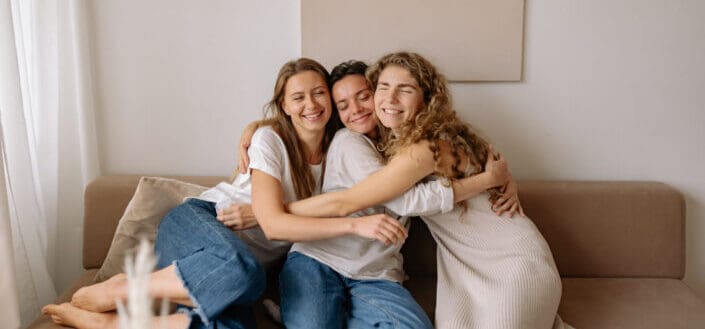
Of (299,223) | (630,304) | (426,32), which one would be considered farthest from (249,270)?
(630,304)

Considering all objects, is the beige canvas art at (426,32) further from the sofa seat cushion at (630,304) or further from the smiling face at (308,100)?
the sofa seat cushion at (630,304)

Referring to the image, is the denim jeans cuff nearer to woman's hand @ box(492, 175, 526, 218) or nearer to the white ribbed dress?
the white ribbed dress

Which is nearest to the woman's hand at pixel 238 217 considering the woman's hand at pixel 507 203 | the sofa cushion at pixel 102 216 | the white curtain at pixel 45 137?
the sofa cushion at pixel 102 216

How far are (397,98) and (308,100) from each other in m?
0.27

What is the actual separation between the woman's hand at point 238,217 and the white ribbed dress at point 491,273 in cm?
53

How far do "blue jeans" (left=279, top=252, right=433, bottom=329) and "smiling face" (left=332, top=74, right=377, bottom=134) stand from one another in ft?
1.42

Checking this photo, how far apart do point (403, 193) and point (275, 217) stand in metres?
0.36

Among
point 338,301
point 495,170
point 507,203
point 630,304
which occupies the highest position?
point 495,170

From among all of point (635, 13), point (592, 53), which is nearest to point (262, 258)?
point (592, 53)

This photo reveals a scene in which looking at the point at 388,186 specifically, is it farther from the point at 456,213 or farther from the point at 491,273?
the point at 491,273

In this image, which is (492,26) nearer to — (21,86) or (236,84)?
(236,84)

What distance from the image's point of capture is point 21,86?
1.94m

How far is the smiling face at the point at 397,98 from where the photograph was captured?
1.79m

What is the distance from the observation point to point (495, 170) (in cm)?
177
